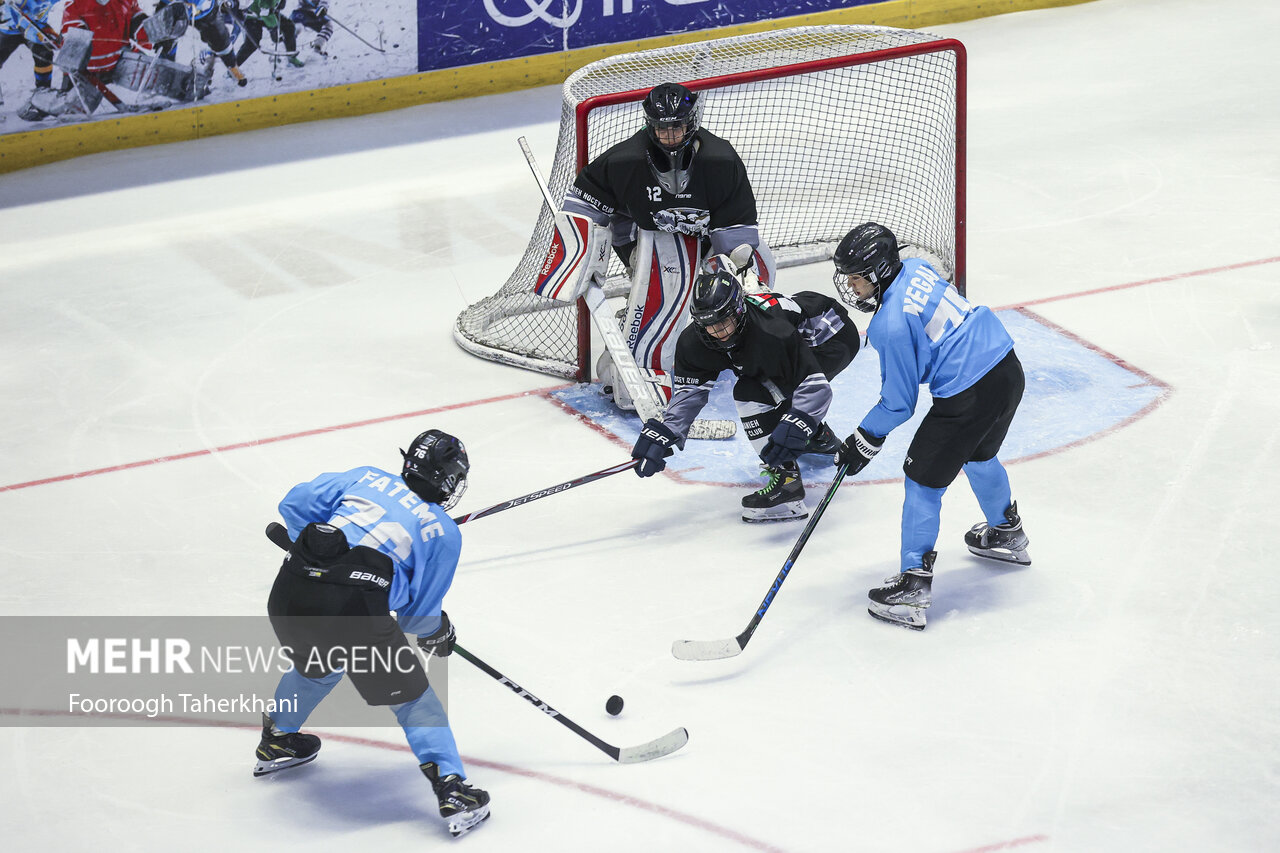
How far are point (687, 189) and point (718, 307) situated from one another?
952mm

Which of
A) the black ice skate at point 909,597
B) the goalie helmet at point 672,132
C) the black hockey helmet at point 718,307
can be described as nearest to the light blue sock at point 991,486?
the black ice skate at point 909,597

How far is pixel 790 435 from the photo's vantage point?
4.91m

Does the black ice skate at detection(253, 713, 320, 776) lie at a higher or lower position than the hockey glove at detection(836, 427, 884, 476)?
lower

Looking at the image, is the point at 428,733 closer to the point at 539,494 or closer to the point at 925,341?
the point at 539,494

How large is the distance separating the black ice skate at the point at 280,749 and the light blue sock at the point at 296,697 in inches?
1.1

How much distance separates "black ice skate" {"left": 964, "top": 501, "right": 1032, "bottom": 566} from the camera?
4906mm

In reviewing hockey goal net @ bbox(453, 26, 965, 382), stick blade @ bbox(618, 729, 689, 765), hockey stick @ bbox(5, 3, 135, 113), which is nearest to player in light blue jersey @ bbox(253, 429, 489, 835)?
stick blade @ bbox(618, 729, 689, 765)

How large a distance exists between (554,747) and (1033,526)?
189cm

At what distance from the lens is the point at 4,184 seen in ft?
28.2

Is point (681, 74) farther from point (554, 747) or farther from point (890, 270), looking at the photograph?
point (554, 747)

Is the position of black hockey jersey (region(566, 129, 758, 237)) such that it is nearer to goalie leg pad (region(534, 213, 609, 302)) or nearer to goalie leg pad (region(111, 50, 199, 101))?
goalie leg pad (region(534, 213, 609, 302))

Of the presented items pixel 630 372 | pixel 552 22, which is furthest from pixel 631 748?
pixel 552 22

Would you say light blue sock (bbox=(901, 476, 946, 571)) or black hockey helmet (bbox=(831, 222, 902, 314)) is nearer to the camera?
black hockey helmet (bbox=(831, 222, 902, 314))

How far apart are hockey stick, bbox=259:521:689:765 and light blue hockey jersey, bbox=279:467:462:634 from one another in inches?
5.1
